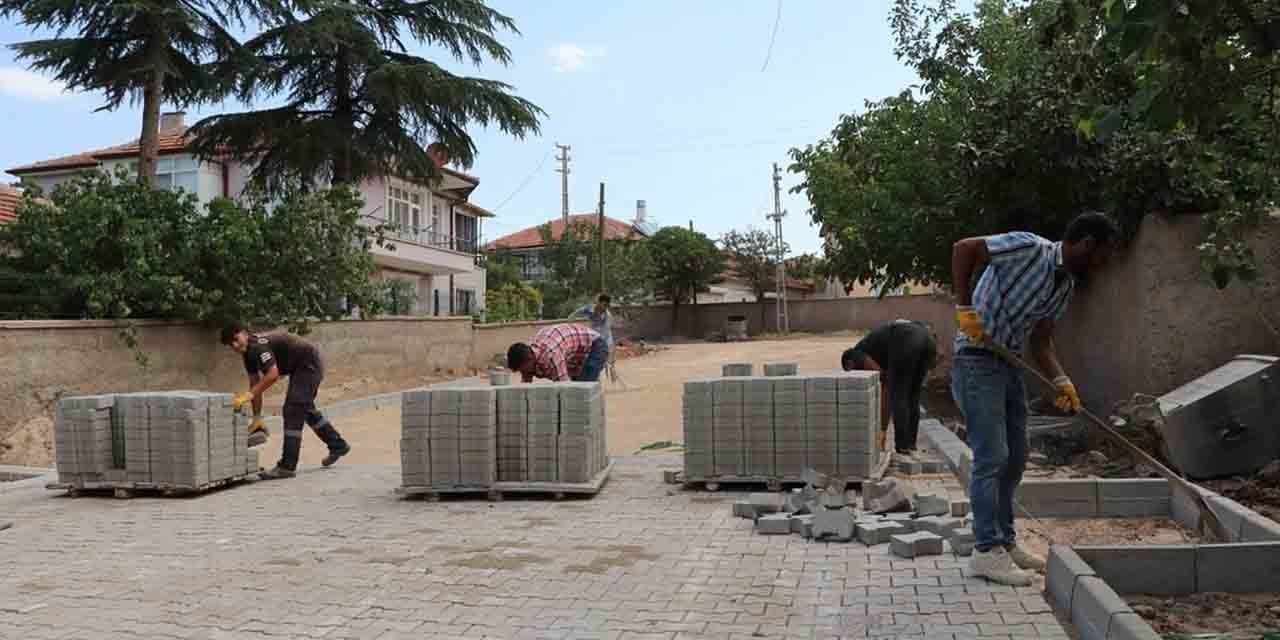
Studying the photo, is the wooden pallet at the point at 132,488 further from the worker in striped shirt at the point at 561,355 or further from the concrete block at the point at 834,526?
the concrete block at the point at 834,526

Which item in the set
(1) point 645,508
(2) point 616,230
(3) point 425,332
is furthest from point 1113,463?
(2) point 616,230

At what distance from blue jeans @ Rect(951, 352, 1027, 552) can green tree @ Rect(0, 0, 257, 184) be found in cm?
1630

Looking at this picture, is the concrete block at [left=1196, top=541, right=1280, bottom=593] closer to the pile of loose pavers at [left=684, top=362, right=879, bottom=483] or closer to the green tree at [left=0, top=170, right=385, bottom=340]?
the pile of loose pavers at [left=684, top=362, right=879, bottom=483]

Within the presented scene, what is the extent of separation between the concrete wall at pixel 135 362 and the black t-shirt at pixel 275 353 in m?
4.89

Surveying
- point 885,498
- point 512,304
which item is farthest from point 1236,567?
point 512,304

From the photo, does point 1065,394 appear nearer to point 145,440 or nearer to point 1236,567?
point 1236,567

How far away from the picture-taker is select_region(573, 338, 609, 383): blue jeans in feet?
30.8

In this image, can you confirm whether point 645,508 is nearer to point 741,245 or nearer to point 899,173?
point 899,173

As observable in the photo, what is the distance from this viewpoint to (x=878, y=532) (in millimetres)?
5891

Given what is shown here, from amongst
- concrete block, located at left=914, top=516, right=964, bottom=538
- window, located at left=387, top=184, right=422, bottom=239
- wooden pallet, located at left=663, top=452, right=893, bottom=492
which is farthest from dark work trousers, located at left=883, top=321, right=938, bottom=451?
window, located at left=387, top=184, right=422, bottom=239

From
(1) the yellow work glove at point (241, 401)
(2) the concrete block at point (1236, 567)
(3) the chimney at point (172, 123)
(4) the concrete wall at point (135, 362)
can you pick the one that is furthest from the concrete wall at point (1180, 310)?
(3) the chimney at point (172, 123)

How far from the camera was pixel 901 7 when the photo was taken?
15656mm

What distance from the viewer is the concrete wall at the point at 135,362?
12578 millimetres

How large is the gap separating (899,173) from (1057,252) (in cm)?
1029
